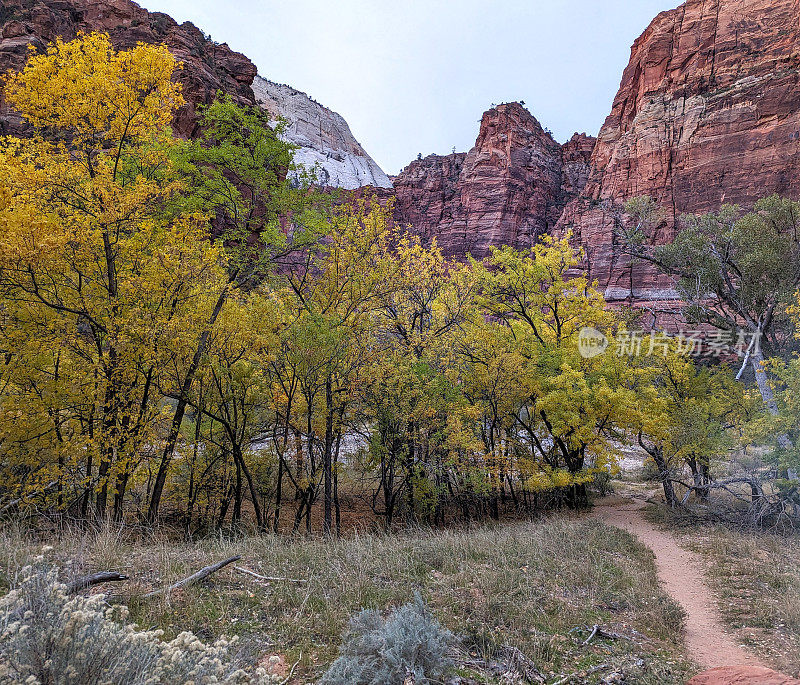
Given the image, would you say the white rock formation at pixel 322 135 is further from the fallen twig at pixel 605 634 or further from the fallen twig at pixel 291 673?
the fallen twig at pixel 291 673

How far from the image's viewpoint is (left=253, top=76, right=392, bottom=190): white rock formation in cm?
8569

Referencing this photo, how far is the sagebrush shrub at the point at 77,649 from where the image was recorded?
7.08 feet

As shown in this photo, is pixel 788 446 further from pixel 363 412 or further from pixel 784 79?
pixel 784 79

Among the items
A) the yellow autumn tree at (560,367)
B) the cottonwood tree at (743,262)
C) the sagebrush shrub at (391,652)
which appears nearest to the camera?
the sagebrush shrub at (391,652)

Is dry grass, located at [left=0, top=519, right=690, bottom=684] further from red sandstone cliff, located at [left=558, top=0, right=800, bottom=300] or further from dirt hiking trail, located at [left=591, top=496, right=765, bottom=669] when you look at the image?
red sandstone cliff, located at [left=558, top=0, right=800, bottom=300]

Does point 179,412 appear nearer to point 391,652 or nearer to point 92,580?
point 92,580

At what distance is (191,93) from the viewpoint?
37406 millimetres

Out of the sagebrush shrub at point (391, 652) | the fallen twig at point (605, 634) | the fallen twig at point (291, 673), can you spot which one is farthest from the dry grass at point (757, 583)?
the fallen twig at point (291, 673)

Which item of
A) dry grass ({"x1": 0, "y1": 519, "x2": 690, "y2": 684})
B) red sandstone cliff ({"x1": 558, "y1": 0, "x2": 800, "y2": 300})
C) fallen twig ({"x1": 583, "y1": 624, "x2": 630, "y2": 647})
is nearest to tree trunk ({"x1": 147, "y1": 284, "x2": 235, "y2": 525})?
dry grass ({"x1": 0, "y1": 519, "x2": 690, "y2": 684})

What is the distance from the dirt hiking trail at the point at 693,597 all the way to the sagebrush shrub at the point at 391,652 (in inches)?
145

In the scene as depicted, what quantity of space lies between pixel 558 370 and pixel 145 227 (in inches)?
528

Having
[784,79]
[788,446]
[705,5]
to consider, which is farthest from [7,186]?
[705,5]

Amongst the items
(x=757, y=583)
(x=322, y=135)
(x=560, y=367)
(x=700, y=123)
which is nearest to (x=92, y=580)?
(x=757, y=583)

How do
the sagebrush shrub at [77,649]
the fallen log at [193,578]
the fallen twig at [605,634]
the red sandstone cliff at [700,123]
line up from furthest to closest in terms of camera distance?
the red sandstone cliff at [700,123], the fallen twig at [605,634], the fallen log at [193,578], the sagebrush shrub at [77,649]
